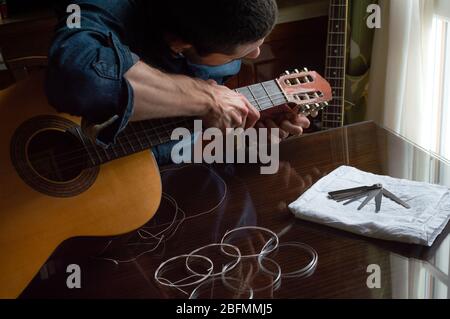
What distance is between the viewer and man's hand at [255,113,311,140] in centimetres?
132

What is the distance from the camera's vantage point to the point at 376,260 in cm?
93

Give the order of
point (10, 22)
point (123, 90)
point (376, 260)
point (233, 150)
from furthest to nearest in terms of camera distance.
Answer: point (10, 22), point (233, 150), point (123, 90), point (376, 260)

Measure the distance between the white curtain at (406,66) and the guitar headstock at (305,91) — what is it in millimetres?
515

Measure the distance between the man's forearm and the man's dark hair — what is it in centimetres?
8

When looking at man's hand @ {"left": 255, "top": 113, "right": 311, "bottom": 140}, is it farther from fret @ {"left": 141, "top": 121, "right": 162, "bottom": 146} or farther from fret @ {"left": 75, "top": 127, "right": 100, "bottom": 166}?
fret @ {"left": 75, "top": 127, "right": 100, "bottom": 166}

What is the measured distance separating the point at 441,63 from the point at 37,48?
Result: 118 centimetres

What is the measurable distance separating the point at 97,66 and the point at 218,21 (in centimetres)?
21

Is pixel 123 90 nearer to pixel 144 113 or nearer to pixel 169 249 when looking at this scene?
pixel 144 113

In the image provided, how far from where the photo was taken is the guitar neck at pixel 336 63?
1.81 meters

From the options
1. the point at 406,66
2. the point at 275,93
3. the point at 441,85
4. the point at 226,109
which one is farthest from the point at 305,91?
the point at 441,85

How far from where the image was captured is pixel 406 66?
1745 mm

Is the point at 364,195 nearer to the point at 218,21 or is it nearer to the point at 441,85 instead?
the point at 218,21

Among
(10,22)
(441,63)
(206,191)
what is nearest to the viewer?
(206,191)

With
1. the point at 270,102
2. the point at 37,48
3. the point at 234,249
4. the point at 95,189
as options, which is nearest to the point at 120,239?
the point at 95,189
